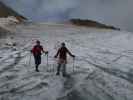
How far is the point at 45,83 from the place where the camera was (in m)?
13.8

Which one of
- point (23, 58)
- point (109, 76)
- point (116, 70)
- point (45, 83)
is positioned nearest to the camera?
point (45, 83)

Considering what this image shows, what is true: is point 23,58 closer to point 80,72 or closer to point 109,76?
point 80,72

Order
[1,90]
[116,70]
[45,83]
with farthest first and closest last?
[116,70] → [45,83] → [1,90]

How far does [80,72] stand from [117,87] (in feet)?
11.5

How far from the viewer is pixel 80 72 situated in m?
16.9

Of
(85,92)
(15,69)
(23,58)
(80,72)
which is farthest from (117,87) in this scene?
(23,58)

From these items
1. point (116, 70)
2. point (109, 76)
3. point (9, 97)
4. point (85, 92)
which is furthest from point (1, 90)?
point (116, 70)

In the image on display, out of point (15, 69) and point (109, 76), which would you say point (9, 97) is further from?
point (109, 76)

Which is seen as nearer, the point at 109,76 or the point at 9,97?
the point at 9,97

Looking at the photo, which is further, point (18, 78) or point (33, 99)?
point (18, 78)

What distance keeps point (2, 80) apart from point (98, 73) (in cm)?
626

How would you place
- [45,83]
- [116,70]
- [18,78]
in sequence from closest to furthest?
[45,83]
[18,78]
[116,70]

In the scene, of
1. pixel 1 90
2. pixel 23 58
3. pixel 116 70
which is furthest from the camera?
pixel 23 58

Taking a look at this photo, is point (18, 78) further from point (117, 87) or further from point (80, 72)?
point (117, 87)
